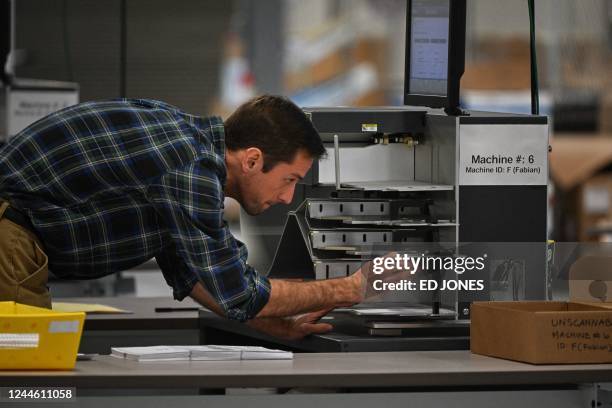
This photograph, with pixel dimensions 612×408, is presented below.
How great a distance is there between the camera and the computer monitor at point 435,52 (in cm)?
306

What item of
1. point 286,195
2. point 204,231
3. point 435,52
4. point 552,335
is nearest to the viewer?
point 552,335

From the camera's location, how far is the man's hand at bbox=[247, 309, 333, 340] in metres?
2.97

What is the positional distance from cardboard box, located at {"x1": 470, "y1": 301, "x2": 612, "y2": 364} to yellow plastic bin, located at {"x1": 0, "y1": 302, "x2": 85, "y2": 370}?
0.86m

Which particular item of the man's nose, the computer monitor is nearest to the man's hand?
the man's nose

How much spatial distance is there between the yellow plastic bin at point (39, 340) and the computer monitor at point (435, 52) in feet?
3.53

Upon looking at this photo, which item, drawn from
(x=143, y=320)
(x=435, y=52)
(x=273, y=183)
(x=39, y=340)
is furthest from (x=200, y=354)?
(x=435, y=52)

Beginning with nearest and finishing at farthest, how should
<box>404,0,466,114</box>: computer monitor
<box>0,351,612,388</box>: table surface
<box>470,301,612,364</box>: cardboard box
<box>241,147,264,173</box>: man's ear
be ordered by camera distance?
<box>0,351,612,388</box>: table surface
<box>470,301,612,364</box>: cardboard box
<box>241,147,264,173</box>: man's ear
<box>404,0,466,114</box>: computer monitor

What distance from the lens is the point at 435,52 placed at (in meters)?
3.20

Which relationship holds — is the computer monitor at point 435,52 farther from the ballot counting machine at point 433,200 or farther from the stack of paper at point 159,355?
the stack of paper at point 159,355

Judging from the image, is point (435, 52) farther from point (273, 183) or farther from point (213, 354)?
point (213, 354)

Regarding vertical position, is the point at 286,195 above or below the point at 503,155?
below

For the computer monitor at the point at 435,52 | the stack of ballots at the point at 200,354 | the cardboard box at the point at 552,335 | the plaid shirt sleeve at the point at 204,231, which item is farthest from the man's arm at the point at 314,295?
the computer monitor at the point at 435,52

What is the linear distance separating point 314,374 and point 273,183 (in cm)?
61

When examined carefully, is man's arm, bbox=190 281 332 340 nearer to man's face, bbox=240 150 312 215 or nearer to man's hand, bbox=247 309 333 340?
man's hand, bbox=247 309 333 340
